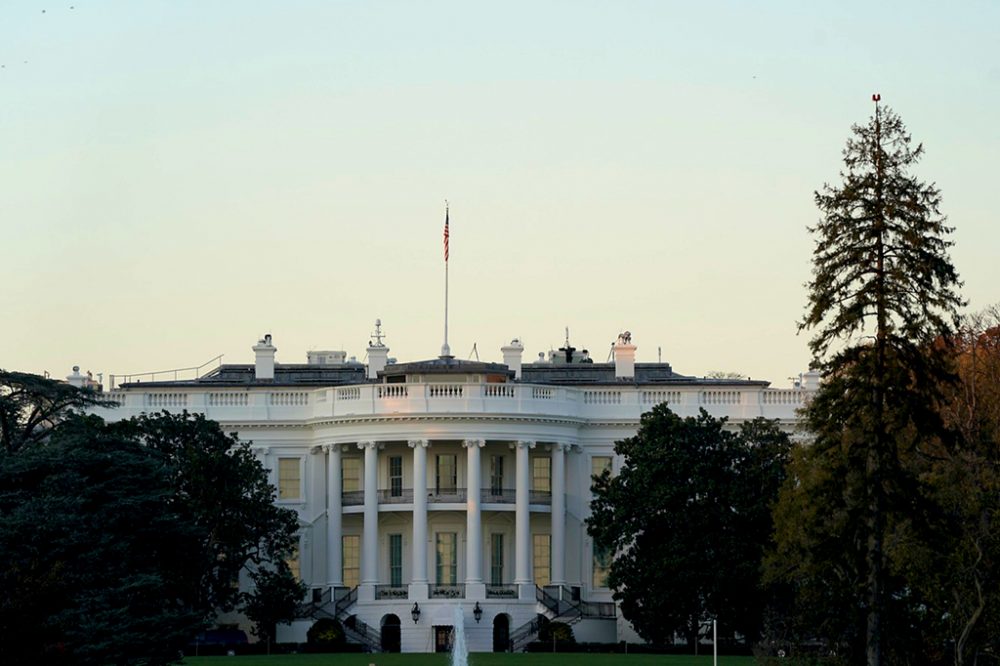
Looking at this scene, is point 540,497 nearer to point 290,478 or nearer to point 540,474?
point 540,474

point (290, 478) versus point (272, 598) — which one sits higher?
point (290, 478)

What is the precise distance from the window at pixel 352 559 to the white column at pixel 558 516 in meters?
7.97

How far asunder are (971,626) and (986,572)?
1663 mm

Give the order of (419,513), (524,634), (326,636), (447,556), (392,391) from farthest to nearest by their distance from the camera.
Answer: (447,556) → (392,391) → (419,513) → (524,634) → (326,636)

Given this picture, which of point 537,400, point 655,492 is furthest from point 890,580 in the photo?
point 537,400

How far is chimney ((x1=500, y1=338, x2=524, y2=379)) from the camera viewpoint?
380 feet

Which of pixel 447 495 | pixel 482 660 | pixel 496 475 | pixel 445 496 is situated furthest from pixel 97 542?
pixel 496 475

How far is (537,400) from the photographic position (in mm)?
109875

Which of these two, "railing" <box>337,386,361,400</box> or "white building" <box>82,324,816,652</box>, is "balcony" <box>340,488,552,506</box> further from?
"railing" <box>337,386,361,400</box>

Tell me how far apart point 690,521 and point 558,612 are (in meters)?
11.9

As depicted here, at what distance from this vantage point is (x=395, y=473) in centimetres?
11200

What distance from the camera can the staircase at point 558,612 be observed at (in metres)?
106

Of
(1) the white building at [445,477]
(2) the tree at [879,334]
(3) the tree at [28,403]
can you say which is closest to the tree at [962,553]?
(2) the tree at [879,334]

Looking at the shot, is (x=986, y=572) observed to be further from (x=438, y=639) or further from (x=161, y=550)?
(x=438, y=639)
